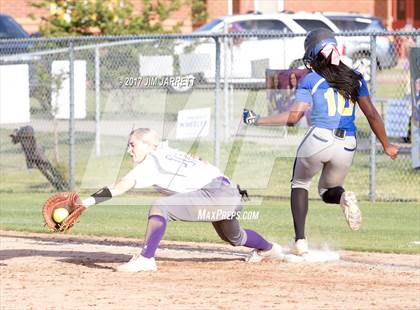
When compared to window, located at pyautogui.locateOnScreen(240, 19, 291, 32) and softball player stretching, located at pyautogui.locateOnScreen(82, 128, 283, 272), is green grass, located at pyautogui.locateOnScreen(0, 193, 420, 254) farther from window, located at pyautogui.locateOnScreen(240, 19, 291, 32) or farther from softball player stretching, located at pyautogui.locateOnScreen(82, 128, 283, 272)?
window, located at pyautogui.locateOnScreen(240, 19, 291, 32)

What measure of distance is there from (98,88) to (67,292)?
10.1m

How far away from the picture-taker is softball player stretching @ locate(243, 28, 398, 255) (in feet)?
34.9

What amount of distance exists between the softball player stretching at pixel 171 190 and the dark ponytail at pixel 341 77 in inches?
50.1

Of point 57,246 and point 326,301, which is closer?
point 326,301

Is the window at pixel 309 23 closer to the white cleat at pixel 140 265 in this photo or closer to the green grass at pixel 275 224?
the green grass at pixel 275 224

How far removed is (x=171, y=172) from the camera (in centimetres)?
1023

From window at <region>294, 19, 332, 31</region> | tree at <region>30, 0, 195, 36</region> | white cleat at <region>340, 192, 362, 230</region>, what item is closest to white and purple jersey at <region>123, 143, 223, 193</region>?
white cleat at <region>340, 192, 362, 230</region>

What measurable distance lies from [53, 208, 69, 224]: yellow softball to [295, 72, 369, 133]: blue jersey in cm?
229

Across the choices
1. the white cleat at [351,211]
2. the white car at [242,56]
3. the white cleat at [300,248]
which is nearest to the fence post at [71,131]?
the white car at [242,56]

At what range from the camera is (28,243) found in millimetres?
12891

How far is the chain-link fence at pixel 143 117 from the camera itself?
17.9 metres

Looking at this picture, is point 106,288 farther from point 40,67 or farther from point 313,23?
point 313,23

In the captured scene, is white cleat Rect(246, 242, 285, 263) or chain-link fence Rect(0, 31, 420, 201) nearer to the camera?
white cleat Rect(246, 242, 285, 263)

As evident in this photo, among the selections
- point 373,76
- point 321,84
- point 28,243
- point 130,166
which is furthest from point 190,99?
point 321,84
